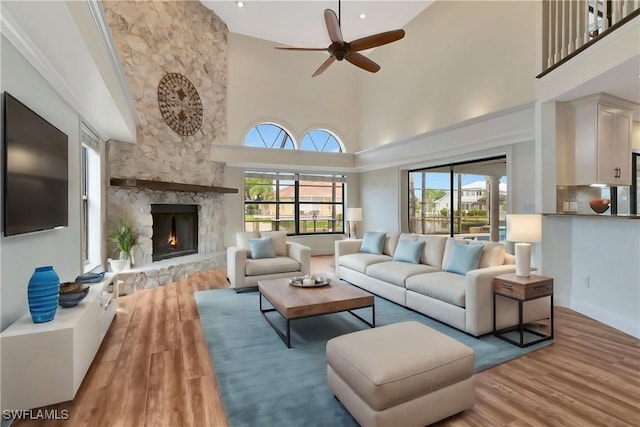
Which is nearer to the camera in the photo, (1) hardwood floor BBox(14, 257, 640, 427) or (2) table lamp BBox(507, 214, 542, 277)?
(1) hardwood floor BBox(14, 257, 640, 427)

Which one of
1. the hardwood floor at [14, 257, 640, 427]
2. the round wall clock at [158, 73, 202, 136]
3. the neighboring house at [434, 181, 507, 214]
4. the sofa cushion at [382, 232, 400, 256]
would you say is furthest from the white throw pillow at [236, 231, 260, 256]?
the neighboring house at [434, 181, 507, 214]

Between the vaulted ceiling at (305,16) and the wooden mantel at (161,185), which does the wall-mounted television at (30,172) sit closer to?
the wooden mantel at (161,185)

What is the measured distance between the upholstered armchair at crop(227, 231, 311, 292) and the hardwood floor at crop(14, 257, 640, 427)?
4.70ft

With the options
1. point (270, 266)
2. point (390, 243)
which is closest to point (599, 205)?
point (390, 243)

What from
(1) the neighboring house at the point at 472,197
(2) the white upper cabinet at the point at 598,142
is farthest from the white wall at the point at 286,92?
(2) the white upper cabinet at the point at 598,142

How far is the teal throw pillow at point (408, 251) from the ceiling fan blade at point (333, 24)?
2.85m

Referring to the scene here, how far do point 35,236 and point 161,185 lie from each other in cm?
281

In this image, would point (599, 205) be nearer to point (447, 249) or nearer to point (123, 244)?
A: point (447, 249)

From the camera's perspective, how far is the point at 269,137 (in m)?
7.95

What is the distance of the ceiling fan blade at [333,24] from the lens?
3486 millimetres

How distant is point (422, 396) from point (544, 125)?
3.92 m

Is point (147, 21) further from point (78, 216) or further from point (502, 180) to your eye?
point (502, 180)

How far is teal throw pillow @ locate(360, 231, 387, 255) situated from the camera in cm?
530

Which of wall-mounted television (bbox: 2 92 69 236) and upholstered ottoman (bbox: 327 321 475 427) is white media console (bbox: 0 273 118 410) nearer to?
wall-mounted television (bbox: 2 92 69 236)
